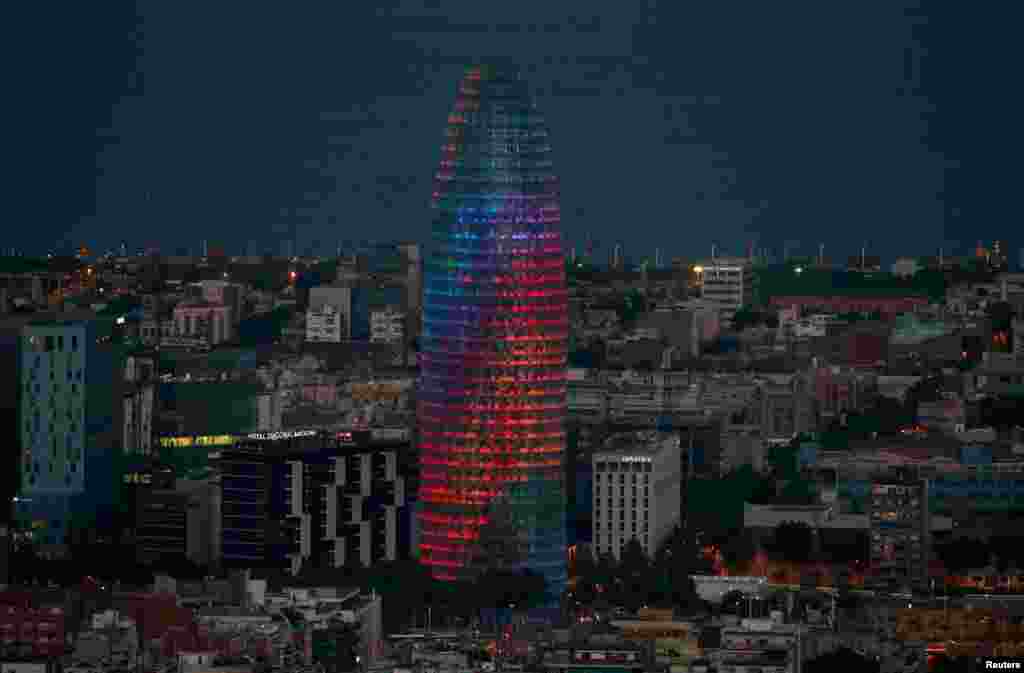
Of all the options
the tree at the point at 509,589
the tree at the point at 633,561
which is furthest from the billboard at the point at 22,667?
the tree at the point at 633,561

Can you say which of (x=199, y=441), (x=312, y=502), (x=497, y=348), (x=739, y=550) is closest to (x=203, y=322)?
(x=199, y=441)

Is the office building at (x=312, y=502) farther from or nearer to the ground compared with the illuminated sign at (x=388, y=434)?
nearer to the ground

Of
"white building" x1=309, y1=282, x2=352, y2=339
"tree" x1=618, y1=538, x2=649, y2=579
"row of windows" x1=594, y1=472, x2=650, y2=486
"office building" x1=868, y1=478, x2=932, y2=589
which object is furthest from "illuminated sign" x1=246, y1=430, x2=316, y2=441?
"white building" x1=309, y1=282, x2=352, y2=339

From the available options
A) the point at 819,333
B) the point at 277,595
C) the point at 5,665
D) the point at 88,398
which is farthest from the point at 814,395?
the point at 5,665

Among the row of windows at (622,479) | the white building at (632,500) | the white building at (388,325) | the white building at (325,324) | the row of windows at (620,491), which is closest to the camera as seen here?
the white building at (632,500)

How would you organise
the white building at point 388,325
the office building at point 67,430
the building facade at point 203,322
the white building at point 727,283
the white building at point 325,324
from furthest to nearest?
the white building at point 727,283 < the white building at point 325,324 < the white building at point 388,325 < the building facade at point 203,322 < the office building at point 67,430

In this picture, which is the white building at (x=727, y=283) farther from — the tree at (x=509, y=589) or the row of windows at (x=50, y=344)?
the tree at (x=509, y=589)
